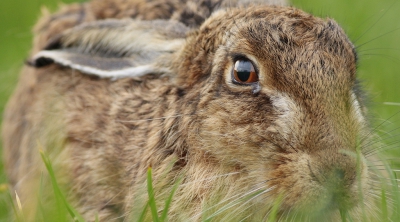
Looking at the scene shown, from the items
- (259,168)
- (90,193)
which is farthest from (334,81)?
(90,193)

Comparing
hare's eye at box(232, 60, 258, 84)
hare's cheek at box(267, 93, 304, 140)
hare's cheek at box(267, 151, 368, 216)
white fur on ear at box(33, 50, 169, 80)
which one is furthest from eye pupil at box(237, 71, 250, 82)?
white fur on ear at box(33, 50, 169, 80)

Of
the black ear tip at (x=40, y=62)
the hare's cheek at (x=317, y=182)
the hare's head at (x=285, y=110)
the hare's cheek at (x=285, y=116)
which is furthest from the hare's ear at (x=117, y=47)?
the hare's cheek at (x=317, y=182)

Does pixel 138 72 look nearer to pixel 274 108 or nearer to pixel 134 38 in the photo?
pixel 134 38

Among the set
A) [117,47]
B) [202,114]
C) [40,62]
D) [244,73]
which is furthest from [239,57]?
[40,62]

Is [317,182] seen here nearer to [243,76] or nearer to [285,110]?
[285,110]

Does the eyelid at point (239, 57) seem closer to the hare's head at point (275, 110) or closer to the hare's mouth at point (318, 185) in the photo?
the hare's head at point (275, 110)

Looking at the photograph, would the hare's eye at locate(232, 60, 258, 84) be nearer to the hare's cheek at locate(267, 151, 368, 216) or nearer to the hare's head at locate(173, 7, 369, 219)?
the hare's head at locate(173, 7, 369, 219)
